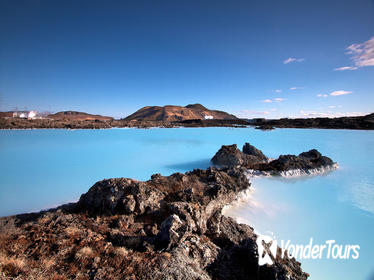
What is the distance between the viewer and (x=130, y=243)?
2834mm

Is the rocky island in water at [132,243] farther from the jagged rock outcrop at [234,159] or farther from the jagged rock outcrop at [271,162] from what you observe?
the jagged rock outcrop at [234,159]

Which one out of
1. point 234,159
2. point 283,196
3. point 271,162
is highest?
point 234,159

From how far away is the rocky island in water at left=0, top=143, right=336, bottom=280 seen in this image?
2.26m

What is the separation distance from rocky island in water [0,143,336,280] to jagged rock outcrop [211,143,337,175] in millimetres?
5317

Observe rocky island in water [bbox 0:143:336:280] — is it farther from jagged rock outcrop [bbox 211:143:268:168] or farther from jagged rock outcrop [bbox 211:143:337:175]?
jagged rock outcrop [bbox 211:143:268:168]

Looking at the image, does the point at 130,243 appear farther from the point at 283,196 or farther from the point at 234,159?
the point at 234,159

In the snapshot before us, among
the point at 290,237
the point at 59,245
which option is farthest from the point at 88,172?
the point at 290,237

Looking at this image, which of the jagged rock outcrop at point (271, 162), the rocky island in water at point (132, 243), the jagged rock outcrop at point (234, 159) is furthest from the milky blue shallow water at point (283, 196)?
the rocky island in water at point (132, 243)

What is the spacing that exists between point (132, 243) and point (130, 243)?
33 millimetres

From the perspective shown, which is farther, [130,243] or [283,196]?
[283,196]

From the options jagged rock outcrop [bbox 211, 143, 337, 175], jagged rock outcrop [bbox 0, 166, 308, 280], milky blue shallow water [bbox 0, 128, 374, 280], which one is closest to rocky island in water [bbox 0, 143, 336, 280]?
jagged rock outcrop [bbox 0, 166, 308, 280]

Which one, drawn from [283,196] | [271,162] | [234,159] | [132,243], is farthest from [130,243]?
[271,162]

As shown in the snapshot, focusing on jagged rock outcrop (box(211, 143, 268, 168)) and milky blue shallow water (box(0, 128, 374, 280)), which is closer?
milky blue shallow water (box(0, 128, 374, 280))

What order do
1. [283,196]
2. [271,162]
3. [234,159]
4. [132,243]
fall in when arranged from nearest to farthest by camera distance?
[132,243] < [283,196] < [271,162] < [234,159]
